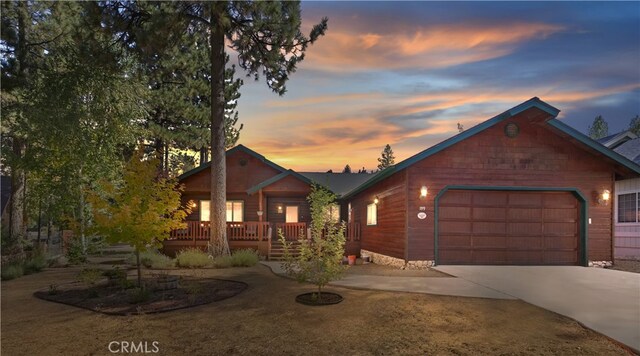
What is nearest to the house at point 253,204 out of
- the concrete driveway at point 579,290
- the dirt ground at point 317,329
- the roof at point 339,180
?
the roof at point 339,180

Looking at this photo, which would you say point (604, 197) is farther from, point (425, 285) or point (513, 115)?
point (425, 285)

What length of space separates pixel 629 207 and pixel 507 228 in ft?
24.5

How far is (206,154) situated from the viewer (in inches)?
1505

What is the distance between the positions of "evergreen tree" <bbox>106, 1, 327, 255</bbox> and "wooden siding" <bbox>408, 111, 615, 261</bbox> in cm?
758

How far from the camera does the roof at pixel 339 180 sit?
89.8 feet

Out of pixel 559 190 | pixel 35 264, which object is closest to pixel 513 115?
pixel 559 190

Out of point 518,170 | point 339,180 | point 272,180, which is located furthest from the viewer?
point 339,180

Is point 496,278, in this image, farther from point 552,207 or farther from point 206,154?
point 206,154

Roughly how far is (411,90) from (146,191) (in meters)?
11.6

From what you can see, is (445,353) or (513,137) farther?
(513,137)

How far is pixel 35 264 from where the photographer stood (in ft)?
48.2

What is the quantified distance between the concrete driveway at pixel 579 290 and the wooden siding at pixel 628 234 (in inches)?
212

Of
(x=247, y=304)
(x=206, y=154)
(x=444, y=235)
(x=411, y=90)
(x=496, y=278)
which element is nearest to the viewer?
(x=247, y=304)

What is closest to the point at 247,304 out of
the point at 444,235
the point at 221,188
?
the point at 444,235
